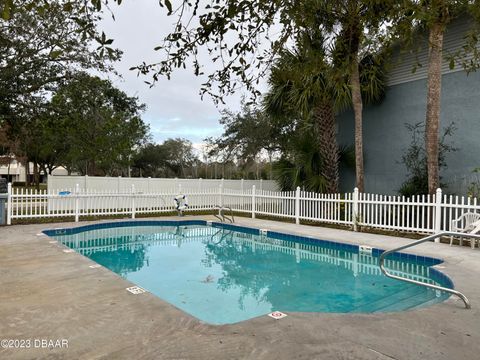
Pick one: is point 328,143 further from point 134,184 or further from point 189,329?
point 189,329

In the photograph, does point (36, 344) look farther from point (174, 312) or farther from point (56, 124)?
point (56, 124)

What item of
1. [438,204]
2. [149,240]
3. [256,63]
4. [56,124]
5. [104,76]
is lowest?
[149,240]

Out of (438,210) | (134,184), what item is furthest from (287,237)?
(134,184)

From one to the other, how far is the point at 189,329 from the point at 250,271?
4045 mm

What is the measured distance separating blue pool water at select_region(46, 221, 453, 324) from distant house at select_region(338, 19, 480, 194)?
215 inches

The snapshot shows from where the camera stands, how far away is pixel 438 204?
8938 mm

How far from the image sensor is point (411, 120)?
12875 millimetres

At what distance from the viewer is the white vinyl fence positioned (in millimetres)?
9492

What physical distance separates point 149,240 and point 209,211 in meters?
5.54

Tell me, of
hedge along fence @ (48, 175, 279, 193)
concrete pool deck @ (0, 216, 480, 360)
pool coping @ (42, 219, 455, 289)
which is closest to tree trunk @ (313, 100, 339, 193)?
pool coping @ (42, 219, 455, 289)

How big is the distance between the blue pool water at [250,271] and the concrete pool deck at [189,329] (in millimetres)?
1069

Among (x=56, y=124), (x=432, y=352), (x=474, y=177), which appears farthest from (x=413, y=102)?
(x=56, y=124)

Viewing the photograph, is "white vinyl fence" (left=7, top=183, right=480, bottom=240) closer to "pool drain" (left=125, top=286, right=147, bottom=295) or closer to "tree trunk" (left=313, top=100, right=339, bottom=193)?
"tree trunk" (left=313, top=100, right=339, bottom=193)

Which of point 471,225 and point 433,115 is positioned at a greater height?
point 433,115
